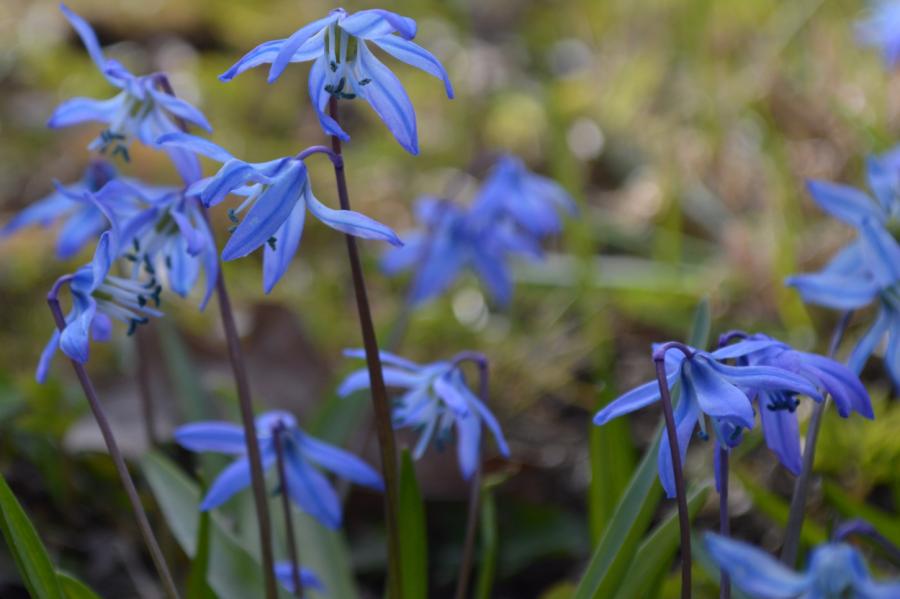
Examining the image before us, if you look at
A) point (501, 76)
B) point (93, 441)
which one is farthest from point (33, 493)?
point (501, 76)

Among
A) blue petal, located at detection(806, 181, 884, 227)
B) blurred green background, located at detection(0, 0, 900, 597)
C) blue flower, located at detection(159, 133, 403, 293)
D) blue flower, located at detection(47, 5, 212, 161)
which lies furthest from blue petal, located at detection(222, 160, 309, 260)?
blue petal, located at detection(806, 181, 884, 227)

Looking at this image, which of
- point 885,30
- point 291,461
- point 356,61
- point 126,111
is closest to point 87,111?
point 126,111

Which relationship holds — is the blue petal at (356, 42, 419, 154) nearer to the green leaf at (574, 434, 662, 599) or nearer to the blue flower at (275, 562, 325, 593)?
the green leaf at (574, 434, 662, 599)

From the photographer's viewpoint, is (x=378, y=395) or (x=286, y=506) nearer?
(x=378, y=395)

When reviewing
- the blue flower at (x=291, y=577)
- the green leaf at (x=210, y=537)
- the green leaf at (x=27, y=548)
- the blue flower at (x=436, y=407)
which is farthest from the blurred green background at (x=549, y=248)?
the green leaf at (x=27, y=548)

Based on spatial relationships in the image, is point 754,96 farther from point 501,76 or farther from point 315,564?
point 315,564

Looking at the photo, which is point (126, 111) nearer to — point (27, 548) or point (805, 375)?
point (27, 548)
